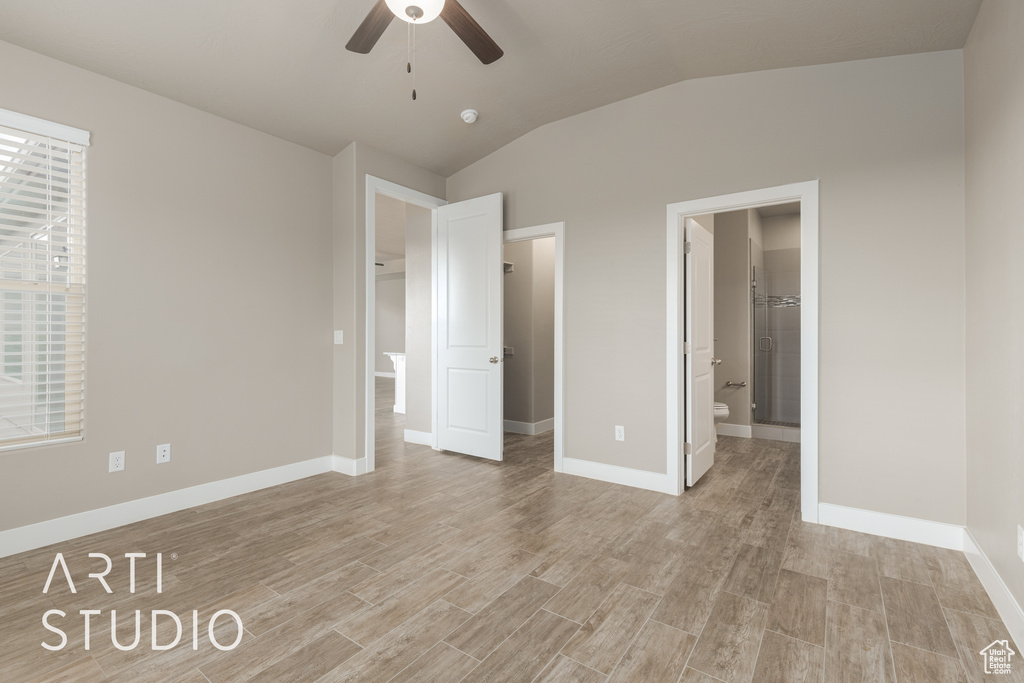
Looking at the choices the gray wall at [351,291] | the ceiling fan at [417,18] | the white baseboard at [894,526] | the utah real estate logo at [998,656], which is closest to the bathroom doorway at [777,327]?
the white baseboard at [894,526]

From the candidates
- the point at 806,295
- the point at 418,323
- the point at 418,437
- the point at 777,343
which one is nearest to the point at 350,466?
the point at 418,437

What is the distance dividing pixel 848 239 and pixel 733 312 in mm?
2817

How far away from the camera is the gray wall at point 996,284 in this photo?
1861mm

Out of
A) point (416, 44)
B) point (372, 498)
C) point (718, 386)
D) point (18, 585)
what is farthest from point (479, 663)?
point (718, 386)

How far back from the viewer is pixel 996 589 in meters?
2.04

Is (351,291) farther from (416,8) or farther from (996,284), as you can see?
(996,284)

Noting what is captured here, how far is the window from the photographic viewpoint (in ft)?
8.39

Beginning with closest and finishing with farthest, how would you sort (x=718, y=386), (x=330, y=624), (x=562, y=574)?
1. (x=330, y=624)
2. (x=562, y=574)
3. (x=718, y=386)

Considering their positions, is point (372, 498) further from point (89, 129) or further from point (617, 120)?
point (617, 120)

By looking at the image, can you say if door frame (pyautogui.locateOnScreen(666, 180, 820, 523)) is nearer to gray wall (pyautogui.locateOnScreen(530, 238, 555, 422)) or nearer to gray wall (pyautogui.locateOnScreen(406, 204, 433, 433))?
gray wall (pyautogui.locateOnScreen(530, 238, 555, 422))

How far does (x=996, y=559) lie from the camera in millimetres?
2090

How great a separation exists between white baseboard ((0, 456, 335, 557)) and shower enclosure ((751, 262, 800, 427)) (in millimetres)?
5140

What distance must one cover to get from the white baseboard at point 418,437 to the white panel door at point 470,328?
36cm

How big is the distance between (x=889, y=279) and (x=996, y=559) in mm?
1487
